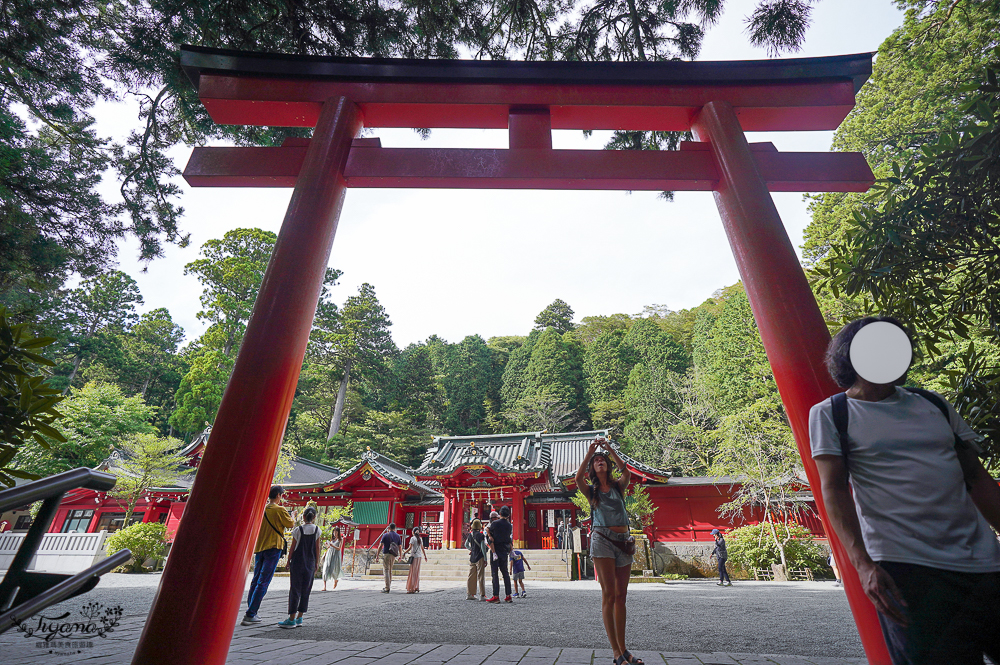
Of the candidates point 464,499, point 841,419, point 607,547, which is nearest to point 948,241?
point 841,419

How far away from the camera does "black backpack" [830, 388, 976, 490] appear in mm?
1456

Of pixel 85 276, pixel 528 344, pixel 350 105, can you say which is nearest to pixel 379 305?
pixel 528 344

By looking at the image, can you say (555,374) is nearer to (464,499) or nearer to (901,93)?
(464,499)

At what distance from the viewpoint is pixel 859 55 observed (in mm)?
3234

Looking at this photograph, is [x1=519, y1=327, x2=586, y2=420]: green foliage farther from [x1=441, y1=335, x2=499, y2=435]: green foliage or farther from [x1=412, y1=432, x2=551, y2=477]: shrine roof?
[x1=412, y1=432, x2=551, y2=477]: shrine roof

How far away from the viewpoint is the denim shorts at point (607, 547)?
3012 millimetres

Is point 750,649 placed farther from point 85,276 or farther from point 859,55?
point 85,276

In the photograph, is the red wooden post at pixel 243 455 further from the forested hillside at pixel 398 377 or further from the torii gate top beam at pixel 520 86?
the forested hillside at pixel 398 377

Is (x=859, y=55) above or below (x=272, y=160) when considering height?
above

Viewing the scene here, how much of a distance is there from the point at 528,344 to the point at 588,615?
114 ft

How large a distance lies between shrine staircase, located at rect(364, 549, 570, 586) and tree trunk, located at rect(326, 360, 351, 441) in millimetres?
17260

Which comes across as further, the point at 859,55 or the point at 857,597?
the point at 859,55

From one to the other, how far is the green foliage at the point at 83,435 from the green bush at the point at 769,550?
23.3 meters

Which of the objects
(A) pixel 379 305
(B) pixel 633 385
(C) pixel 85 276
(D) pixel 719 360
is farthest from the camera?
(A) pixel 379 305
